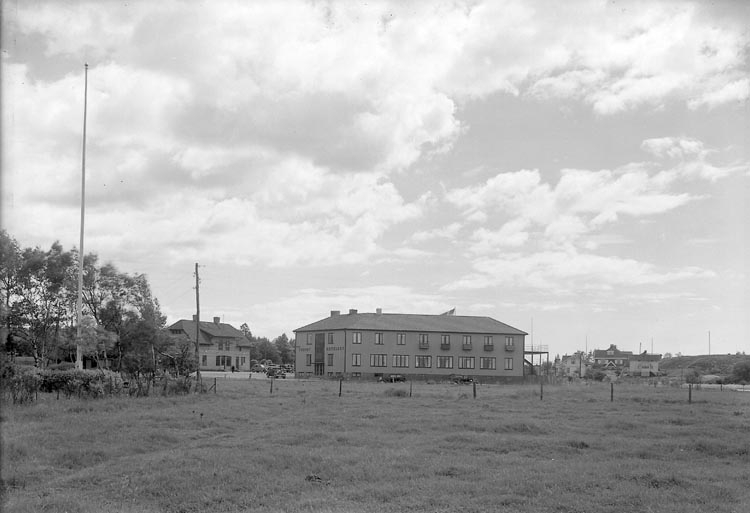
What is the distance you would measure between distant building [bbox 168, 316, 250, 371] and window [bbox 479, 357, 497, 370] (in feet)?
117

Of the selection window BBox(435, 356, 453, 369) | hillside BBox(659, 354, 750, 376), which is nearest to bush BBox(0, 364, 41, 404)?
window BBox(435, 356, 453, 369)

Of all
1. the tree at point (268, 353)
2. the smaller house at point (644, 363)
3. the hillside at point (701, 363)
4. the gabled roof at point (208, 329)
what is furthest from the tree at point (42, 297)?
the smaller house at point (644, 363)

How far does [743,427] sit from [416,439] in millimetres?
11212

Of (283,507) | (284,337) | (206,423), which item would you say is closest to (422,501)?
(283,507)

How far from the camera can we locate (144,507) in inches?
492

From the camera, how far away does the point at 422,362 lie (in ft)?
257

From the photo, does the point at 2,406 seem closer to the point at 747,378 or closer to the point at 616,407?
the point at 616,407

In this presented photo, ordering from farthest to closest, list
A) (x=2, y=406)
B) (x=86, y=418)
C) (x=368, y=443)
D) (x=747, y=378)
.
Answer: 1. (x=747, y=378)
2. (x=2, y=406)
3. (x=86, y=418)
4. (x=368, y=443)

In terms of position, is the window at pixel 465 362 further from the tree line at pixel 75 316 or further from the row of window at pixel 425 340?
the tree line at pixel 75 316

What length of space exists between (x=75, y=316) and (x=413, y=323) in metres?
38.7

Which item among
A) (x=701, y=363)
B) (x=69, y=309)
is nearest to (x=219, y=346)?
(x=69, y=309)

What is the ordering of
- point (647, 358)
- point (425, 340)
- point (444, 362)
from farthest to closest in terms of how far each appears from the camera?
point (647, 358)
point (444, 362)
point (425, 340)

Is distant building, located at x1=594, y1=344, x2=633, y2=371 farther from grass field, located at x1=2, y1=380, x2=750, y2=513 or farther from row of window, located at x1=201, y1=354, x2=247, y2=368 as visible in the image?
grass field, located at x1=2, y1=380, x2=750, y2=513

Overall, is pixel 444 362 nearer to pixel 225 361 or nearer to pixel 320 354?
pixel 320 354
